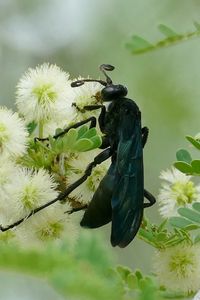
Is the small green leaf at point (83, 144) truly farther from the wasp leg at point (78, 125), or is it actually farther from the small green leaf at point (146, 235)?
the small green leaf at point (146, 235)

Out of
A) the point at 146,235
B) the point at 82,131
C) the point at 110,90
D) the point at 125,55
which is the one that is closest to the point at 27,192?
the point at 82,131

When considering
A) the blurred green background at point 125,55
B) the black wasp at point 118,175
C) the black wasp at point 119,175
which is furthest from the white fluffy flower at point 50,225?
the blurred green background at point 125,55

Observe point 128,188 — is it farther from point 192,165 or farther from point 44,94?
point 192,165

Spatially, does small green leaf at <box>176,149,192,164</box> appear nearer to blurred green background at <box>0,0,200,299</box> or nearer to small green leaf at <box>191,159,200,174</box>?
small green leaf at <box>191,159,200,174</box>

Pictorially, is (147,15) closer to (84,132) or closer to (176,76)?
(176,76)

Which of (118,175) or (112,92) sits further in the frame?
(112,92)
